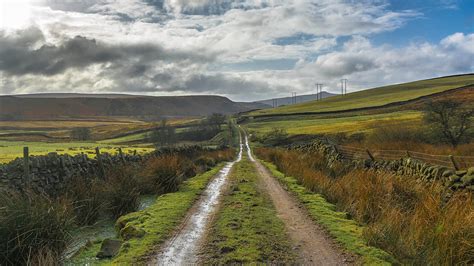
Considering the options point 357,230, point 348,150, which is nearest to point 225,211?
point 357,230

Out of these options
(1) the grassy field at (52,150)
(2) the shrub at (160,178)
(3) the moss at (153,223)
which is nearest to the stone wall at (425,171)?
(3) the moss at (153,223)

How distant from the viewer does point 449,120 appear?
119 ft

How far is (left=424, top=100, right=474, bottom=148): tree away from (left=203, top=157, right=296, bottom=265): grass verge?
2931cm

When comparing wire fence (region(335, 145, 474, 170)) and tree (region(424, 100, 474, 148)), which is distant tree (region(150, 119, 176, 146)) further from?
wire fence (region(335, 145, 474, 170))

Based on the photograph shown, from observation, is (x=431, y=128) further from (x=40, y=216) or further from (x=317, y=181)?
(x=40, y=216)

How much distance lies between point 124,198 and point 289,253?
643 cm

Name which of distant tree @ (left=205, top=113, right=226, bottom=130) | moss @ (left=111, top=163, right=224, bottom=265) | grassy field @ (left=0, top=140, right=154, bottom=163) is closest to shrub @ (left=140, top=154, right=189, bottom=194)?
moss @ (left=111, top=163, right=224, bottom=265)

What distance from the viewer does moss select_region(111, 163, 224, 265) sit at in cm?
750

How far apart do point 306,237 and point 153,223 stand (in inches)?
150

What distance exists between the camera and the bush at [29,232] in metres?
6.82

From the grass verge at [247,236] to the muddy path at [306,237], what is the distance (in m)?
0.22

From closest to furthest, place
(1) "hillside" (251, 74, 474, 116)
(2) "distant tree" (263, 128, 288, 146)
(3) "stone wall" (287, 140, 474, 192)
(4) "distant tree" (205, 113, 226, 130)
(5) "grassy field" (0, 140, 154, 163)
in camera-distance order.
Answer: (3) "stone wall" (287, 140, 474, 192) → (5) "grassy field" (0, 140, 154, 163) → (2) "distant tree" (263, 128, 288, 146) → (1) "hillside" (251, 74, 474, 116) → (4) "distant tree" (205, 113, 226, 130)

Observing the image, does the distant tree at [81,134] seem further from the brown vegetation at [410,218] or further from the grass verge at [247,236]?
the brown vegetation at [410,218]

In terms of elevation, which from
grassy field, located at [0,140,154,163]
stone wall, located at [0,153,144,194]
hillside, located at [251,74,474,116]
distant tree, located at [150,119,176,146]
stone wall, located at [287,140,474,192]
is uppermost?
hillside, located at [251,74,474,116]
